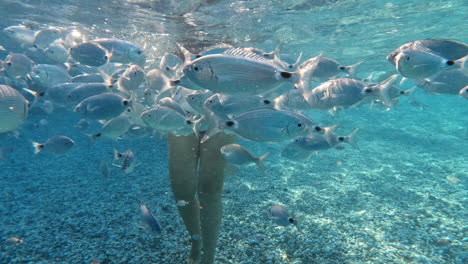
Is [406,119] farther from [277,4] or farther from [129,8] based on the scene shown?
[129,8]

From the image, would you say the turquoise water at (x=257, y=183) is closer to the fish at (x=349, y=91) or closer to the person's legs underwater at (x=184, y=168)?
the person's legs underwater at (x=184, y=168)

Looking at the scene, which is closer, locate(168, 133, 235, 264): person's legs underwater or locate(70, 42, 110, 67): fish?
locate(168, 133, 235, 264): person's legs underwater

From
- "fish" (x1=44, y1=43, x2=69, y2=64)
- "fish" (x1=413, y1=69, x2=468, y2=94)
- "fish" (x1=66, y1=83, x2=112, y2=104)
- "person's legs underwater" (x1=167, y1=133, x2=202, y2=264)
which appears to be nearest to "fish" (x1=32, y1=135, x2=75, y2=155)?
"fish" (x1=66, y1=83, x2=112, y2=104)

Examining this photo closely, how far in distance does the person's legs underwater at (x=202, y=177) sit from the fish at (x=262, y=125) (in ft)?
2.63

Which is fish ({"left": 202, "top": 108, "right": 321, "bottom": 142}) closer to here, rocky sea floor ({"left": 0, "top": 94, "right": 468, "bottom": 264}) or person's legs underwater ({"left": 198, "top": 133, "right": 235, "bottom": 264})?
person's legs underwater ({"left": 198, "top": 133, "right": 235, "bottom": 264})

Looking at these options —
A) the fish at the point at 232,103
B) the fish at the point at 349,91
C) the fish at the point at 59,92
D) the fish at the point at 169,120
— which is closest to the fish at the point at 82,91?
the fish at the point at 59,92

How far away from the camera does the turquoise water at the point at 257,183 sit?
412cm

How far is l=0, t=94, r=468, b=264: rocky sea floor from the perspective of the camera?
3.99 meters

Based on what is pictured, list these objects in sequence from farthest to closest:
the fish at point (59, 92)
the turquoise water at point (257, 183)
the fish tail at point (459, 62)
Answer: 1. the fish at point (59, 92)
2. the turquoise water at point (257, 183)
3. the fish tail at point (459, 62)

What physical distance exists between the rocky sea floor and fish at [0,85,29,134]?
214 centimetres

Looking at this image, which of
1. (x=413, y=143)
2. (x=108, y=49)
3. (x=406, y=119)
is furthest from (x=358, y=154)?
(x=406, y=119)

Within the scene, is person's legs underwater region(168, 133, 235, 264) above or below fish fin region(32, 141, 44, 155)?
above

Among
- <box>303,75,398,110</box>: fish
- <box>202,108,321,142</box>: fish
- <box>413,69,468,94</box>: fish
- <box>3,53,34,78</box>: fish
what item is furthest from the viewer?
<box>3,53,34,78</box>: fish

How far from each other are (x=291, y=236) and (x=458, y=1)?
15363 mm
